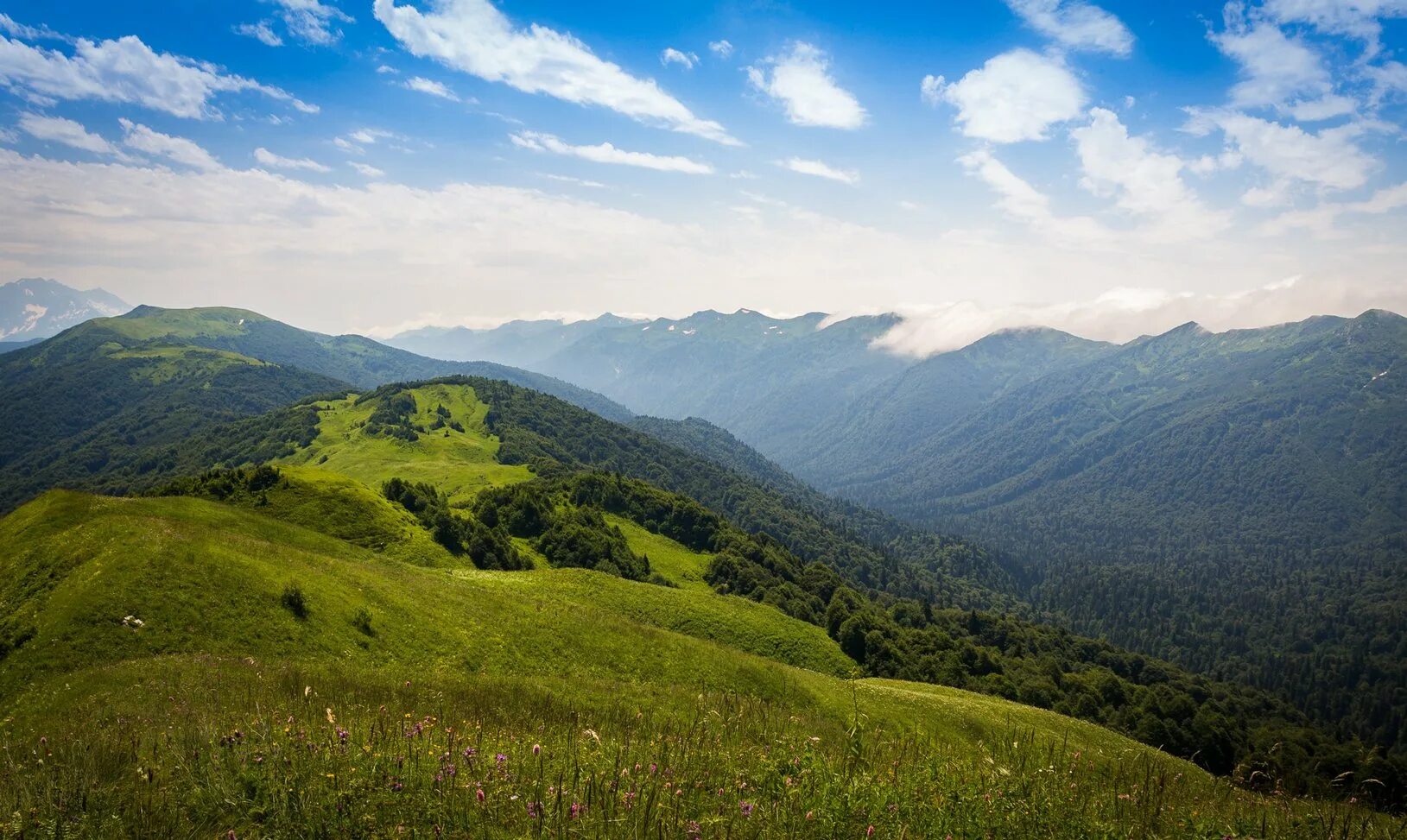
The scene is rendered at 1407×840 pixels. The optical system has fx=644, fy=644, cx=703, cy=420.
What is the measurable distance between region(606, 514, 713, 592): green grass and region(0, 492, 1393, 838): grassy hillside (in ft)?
247

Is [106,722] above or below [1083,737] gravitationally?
above

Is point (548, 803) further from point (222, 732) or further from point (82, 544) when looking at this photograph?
A: point (82, 544)

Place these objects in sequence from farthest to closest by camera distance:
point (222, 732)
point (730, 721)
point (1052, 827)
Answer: point (730, 721)
point (222, 732)
point (1052, 827)

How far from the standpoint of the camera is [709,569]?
391 ft

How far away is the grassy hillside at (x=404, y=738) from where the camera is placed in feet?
21.6

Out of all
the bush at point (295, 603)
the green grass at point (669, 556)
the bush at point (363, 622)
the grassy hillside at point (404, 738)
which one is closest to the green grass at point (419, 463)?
the green grass at point (669, 556)

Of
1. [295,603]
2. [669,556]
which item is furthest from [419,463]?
[295,603]

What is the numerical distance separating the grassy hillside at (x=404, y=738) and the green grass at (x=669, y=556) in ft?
247

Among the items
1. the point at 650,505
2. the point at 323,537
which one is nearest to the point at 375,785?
the point at 323,537

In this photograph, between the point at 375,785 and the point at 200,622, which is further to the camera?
the point at 200,622

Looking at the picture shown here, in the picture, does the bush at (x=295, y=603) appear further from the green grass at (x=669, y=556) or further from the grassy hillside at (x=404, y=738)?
the green grass at (x=669, y=556)

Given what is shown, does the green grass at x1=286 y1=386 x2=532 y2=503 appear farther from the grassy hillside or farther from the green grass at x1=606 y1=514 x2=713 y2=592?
the grassy hillside

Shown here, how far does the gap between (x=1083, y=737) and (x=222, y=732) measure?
4389 centimetres

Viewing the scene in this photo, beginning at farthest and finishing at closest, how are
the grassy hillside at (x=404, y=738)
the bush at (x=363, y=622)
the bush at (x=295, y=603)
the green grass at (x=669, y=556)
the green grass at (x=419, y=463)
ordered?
the green grass at (x=419, y=463) → the green grass at (x=669, y=556) → the bush at (x=363, y=622) → the bush at (x=295, y=603) → the grassy hillside at (x=404, y=738)
